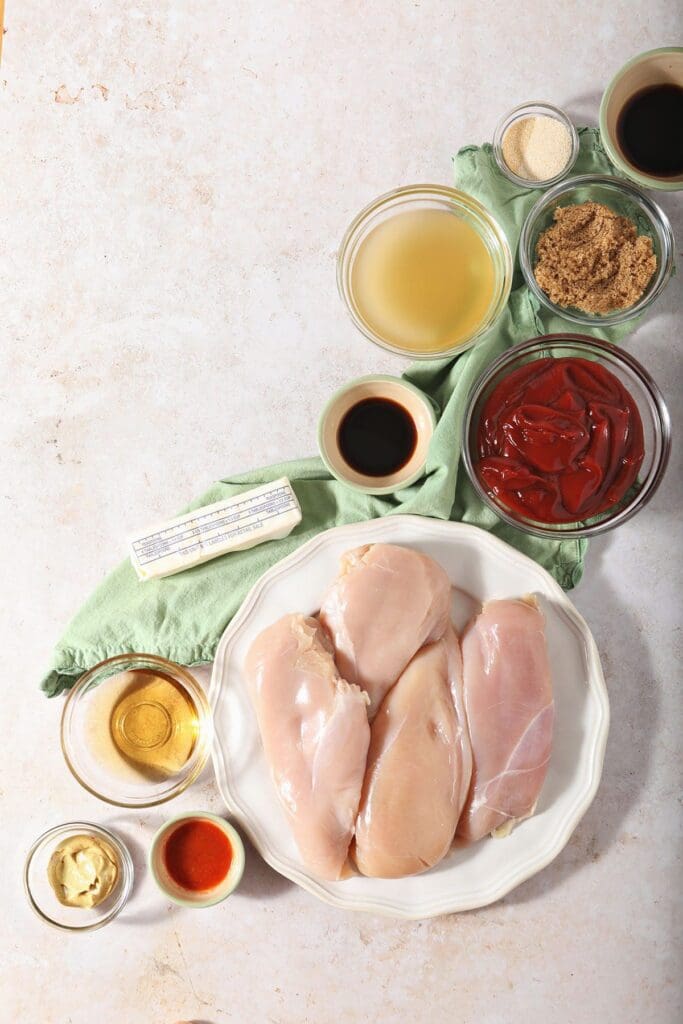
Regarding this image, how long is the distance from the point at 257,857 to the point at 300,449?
0.84m

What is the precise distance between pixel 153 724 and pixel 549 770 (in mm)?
774

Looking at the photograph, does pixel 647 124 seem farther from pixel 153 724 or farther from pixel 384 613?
pixel 153 724

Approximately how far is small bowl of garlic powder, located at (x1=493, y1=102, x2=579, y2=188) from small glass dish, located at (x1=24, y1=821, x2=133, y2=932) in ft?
5.12

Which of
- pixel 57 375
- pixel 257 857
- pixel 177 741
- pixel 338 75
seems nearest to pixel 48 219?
pixel 57 375

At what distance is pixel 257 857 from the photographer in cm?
177

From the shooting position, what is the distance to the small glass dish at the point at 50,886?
1.73 m

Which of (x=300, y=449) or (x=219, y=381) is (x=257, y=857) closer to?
(x=300, y=449)

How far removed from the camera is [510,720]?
5.19 ft

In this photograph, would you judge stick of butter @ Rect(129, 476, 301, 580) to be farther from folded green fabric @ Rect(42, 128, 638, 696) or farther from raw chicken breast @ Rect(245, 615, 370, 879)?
raw chicken breast @ Rect(245, 615, 370, 879)

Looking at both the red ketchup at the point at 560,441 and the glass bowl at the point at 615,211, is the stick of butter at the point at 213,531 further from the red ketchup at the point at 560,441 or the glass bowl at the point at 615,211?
the glass bowl at the point at 615,211

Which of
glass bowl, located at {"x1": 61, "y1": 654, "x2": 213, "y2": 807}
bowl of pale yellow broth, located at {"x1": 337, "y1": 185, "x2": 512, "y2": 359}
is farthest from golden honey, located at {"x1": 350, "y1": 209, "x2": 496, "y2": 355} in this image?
glass bowl, located at {"x1": 61, "y1": 654, "x2": 213, "y2": 807}

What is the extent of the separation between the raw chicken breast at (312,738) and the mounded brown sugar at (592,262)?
813 millimetres

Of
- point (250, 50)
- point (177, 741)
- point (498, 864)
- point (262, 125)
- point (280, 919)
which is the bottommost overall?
point (280, 919)

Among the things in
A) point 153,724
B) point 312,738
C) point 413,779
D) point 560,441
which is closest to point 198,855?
point 153,724
